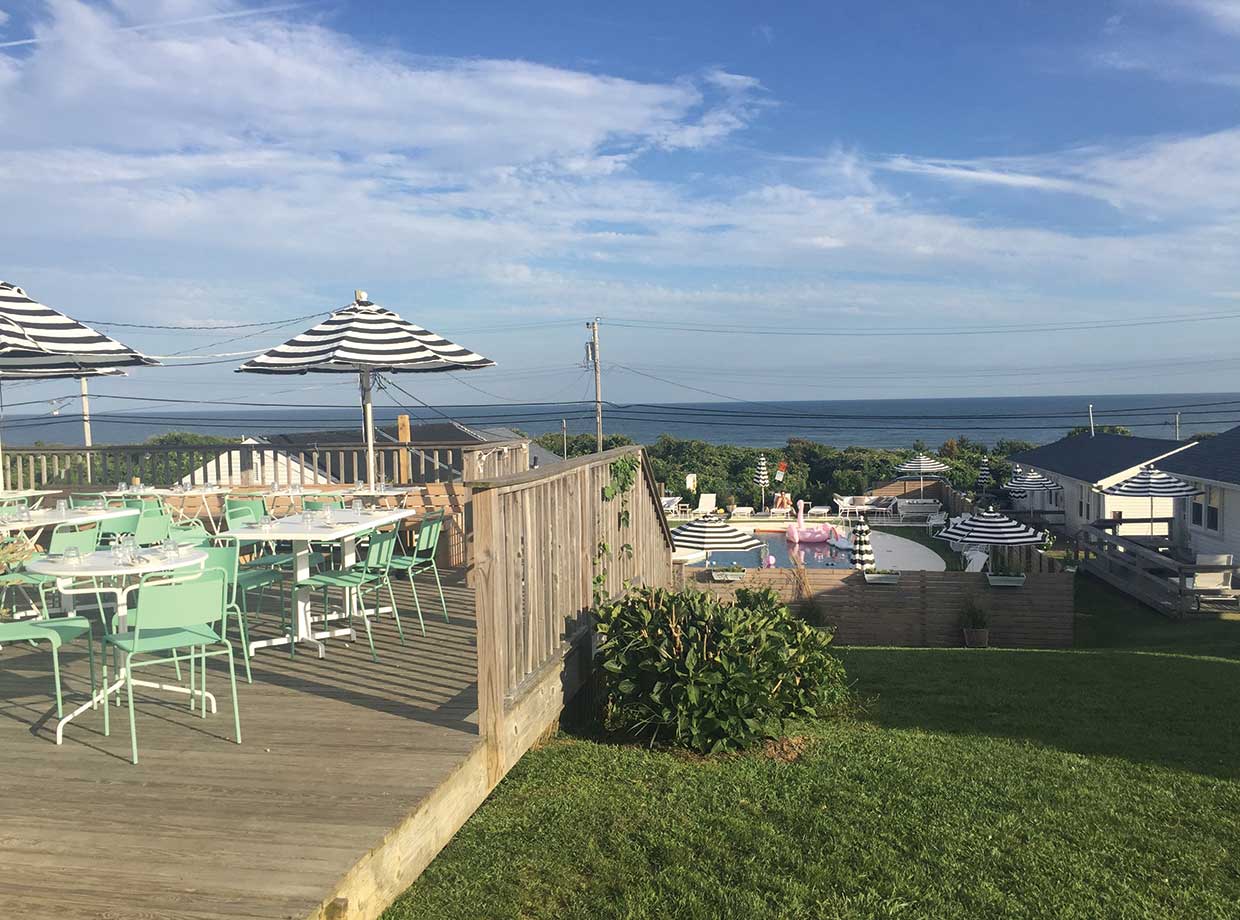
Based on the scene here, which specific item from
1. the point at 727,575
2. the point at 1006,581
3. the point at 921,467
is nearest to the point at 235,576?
the point at 727,575

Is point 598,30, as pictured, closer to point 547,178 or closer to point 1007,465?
point 547,178

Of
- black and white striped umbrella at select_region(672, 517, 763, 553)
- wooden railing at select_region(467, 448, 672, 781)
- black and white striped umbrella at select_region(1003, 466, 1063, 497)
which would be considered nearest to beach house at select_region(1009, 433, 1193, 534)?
black and white striped umbrella at select_region(1003, 466, 1063, 497)

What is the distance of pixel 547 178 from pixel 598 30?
3419mm

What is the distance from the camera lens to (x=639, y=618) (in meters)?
5.94

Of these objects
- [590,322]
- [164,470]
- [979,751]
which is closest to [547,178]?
[164,470]

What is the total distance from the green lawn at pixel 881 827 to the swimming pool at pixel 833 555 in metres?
18.2

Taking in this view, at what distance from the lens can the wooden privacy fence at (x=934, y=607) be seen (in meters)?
14.7

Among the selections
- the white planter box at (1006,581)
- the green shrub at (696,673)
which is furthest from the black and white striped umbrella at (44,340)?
the white planter box at (1006,581)

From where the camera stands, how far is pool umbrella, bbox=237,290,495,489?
945cm

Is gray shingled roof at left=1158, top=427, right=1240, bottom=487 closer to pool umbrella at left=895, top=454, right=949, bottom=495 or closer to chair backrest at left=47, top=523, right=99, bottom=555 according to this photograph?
pool umbrella at left=895, top=454, right=949, bottom=495

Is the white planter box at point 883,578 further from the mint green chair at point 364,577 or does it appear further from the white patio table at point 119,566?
the white patio table at point 119,566

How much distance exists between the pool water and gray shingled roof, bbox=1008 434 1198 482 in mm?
7854

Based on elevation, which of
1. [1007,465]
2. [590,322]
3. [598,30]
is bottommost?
[1007,465]

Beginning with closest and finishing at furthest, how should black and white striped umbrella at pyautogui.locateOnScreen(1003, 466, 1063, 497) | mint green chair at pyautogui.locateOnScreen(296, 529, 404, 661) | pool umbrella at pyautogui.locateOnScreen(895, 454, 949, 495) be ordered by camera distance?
1. mint green chair at pyautogui.locateOnScreen(296, 529, 404, 661)
2. black and white striped umbrella at pyautogui.locateOnScreen(1003, 466, 1063, 497)
3. pool umbrella at pyautogui.locateOnScreen(895, 454, 949, 495)
